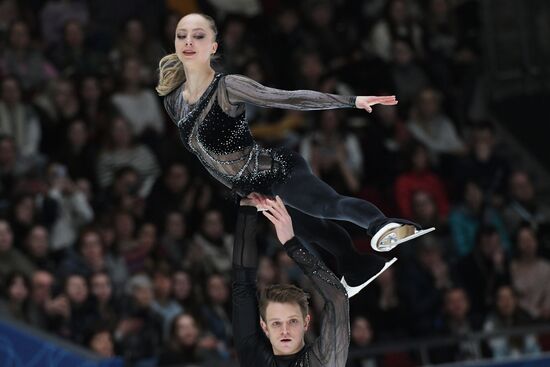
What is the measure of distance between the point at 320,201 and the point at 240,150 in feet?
1.20

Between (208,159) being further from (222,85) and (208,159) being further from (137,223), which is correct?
(137,223)

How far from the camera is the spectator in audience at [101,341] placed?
837 centimetres

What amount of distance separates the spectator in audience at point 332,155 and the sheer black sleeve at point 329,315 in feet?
16.2

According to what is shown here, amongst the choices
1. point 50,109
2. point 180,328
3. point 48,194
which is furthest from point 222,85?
point 50,109

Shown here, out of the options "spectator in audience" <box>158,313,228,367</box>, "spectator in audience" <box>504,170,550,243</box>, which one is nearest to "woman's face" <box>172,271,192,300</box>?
"spectator in audience" <box>158,313,228,367</box>

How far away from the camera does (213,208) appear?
9953 mm

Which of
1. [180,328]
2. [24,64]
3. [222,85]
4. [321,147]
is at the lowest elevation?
[180,328]

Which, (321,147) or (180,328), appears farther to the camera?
(321,147)

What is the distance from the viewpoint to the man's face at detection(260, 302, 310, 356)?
5055 millimetres

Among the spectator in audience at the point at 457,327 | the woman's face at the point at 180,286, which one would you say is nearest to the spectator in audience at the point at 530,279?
the spectator in audience at the point at 457,327

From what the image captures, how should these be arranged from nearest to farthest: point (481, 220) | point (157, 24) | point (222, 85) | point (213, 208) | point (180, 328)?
point (222, 85), point (180, 328), point (213, 208), point (481, 220), point (157, 24)

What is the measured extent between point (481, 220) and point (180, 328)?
117 inches

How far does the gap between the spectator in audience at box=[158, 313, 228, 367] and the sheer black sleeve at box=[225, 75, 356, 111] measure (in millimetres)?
3603

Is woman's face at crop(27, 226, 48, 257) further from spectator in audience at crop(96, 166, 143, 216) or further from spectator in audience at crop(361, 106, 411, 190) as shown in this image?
spectator in audience at crop(361, 106, 411, 190)
